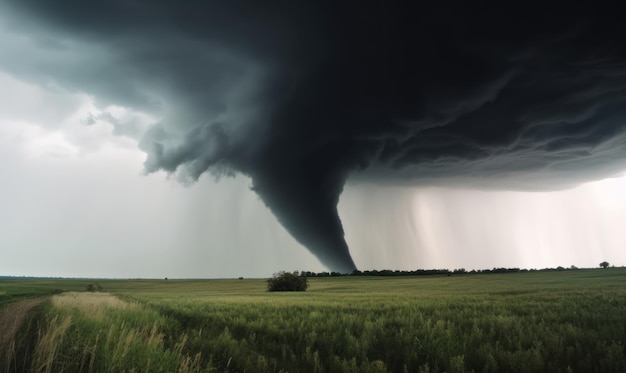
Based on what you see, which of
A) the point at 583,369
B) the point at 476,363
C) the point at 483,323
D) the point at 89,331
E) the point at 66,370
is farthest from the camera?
the point at 483,323

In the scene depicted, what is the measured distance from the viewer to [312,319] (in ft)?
43.8

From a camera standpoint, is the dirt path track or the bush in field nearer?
the dirt path track

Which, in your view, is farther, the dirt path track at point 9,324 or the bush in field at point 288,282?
the bush in field at point 288,282

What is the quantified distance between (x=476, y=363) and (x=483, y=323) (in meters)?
4.24

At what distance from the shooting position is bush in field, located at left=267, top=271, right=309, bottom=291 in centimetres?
7181

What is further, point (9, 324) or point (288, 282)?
point (288, 282)

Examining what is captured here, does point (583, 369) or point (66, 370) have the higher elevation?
point (66, 370)

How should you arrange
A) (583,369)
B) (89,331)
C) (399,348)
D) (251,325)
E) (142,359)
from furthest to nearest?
(251,325) → (89,331) → (399,348) → (583,369) → (142,359)

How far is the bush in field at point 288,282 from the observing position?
71812 millimetres

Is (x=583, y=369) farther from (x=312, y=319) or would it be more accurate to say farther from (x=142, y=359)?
(x=312, y=319)

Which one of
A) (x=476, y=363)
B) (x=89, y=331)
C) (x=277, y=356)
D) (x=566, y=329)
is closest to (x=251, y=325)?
(x=277, y=356)

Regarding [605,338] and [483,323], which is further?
[483,323]

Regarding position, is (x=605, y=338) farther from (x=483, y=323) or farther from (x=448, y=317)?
(x=448, y=317)

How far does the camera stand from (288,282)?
72.1m
